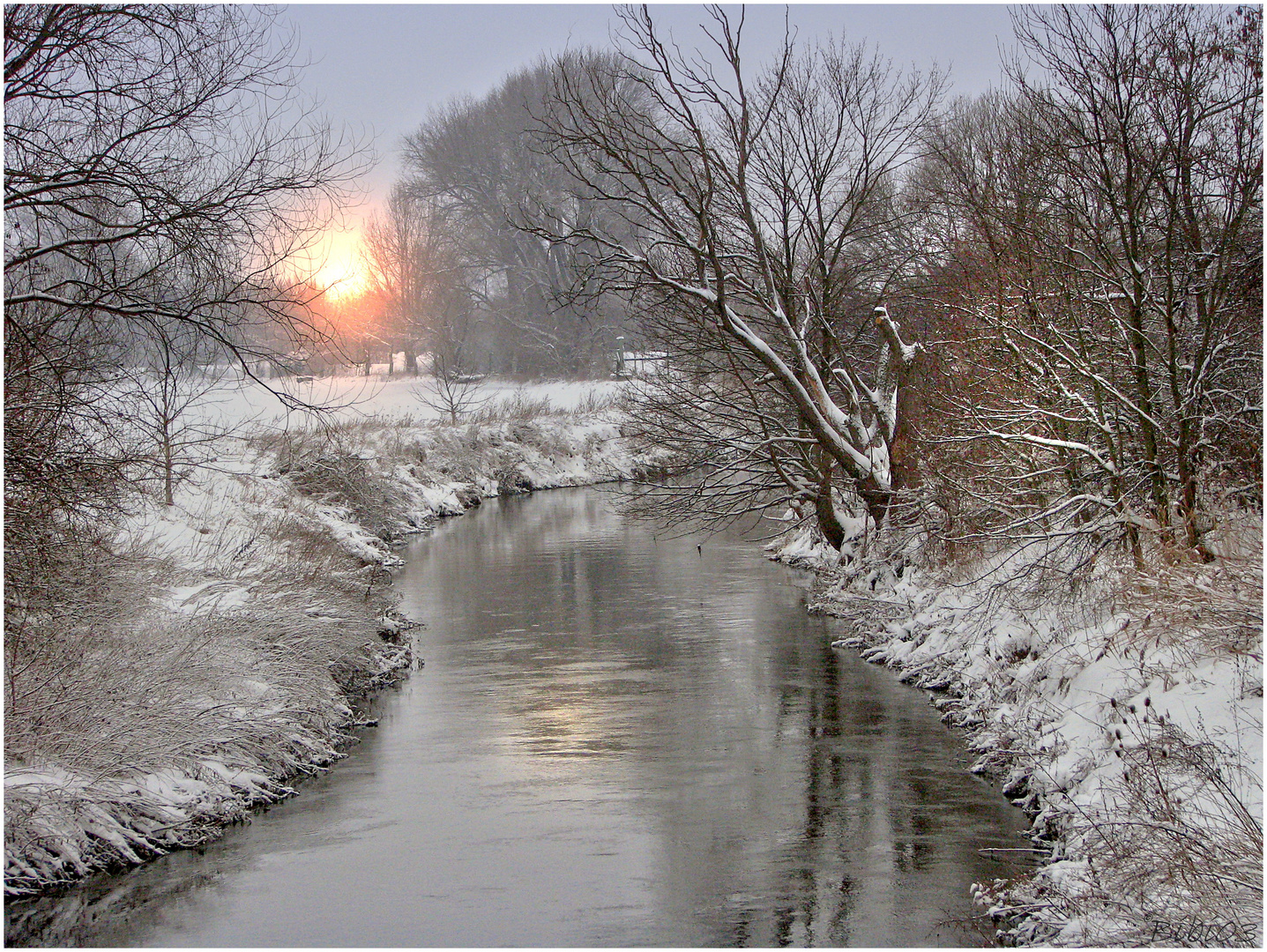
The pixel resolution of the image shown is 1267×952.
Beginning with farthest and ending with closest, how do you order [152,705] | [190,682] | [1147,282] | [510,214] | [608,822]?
[510,214] → [1147,282] → [190,682] → [152,705] → [608,822]

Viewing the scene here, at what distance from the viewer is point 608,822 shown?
33.0 ft

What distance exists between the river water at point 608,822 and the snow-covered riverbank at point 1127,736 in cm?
51

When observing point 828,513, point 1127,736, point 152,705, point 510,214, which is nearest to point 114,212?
point 152,705

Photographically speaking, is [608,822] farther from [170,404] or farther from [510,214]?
[510,214]

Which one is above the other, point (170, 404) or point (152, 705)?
point (170, 404)

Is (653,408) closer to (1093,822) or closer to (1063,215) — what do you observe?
(1063,215)

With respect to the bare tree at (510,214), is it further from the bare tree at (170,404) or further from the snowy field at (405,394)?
the bare tree at (170,404)

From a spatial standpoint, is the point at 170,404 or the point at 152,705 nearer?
the point at 152,705

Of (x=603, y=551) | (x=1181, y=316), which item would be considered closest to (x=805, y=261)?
(x=603, y=551)

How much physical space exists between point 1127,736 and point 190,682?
7.96 meters

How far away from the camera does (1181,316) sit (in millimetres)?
12031

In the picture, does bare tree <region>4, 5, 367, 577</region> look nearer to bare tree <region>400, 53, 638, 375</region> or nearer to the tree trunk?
the tree trunk

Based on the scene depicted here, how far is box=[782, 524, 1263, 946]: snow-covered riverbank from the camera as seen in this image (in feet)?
21.3

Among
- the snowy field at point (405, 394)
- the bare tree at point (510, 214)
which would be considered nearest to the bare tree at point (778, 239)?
the snowy field at point (405, 394)
